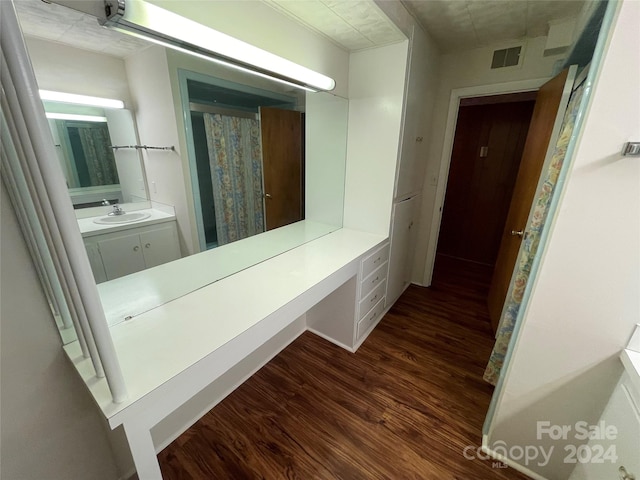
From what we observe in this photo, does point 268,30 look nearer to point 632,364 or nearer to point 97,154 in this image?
point 97,154

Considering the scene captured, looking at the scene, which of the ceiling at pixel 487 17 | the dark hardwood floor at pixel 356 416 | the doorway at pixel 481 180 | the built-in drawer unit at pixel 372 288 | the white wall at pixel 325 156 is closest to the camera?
the dark hardwood floor at pixel 356 416

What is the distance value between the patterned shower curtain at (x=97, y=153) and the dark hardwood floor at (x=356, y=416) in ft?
4.59

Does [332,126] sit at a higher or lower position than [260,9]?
lower

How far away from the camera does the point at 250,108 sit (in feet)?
5.28

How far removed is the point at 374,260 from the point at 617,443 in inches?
54.6

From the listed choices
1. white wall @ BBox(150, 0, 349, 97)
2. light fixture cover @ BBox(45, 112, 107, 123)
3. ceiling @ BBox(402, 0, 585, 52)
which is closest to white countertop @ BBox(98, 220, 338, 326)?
light fixture cover @ BBox(45, 112, 107, 123)

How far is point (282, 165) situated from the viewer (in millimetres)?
2035

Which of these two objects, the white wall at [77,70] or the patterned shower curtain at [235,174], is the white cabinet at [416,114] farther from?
the white wall at [77,70]

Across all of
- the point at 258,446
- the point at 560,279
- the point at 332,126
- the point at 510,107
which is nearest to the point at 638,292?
the point at 560,279

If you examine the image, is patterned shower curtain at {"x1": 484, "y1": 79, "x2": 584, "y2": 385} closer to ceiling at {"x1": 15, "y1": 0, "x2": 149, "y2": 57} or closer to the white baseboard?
the white baseboard

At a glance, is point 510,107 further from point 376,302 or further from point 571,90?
point 376,302

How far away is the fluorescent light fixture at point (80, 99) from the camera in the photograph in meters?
0.93

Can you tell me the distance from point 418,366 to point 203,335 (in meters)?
1.60

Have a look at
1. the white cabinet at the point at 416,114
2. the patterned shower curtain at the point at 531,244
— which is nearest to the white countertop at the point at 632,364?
the patterned shower curtain at the point at 531,244
